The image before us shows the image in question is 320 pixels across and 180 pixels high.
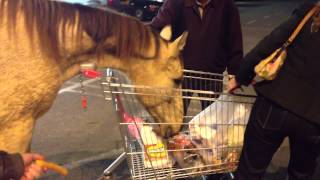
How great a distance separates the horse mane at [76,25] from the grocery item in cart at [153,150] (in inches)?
17.9

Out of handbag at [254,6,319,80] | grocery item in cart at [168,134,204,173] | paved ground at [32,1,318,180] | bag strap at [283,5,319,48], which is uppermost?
bag strap at [283,5,319,48]

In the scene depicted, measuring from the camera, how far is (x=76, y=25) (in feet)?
7.21

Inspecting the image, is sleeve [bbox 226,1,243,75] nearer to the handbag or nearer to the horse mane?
the horse mane

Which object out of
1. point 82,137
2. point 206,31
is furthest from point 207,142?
point 82,137

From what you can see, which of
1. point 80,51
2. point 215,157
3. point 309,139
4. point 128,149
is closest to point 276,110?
point 309,139

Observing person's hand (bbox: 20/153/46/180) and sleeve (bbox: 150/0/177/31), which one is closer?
person's hand (bbox: 20/153/46/180)

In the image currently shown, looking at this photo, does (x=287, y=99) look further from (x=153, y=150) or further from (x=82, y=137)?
(x=82, y=137)

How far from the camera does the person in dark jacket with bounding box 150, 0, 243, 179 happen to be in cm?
290

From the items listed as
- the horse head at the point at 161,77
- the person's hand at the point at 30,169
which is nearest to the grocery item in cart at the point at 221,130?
the horse head at the point at 161,77

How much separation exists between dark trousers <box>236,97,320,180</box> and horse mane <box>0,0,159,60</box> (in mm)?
730

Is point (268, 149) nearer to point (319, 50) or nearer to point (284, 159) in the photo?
point (319, 50)

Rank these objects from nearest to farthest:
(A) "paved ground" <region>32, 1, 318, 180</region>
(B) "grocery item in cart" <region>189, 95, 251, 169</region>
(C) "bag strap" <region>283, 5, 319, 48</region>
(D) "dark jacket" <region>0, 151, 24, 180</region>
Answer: (D) "dark jacket" <region>0, 151, 24, 180</region> < (C) "bag strap" <region>283, 5, 319, 48</region> < (B) "grocery item in cart" <region>189, 95, 251, 169</region> < (A) "paved ground" <region>32, 1, 318, 180</region>

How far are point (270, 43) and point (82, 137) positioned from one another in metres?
2.50

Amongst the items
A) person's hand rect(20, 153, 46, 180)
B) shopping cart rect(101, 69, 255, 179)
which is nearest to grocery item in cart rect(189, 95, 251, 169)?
shopping cart rect(101, 69, 255, 179)
